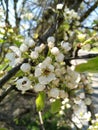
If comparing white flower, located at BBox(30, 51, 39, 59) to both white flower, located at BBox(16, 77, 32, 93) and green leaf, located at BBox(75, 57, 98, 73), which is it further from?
green leaf, located at BBox(75, 57, 98, 73)

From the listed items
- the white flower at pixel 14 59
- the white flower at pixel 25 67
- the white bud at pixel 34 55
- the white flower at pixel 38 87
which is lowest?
the white flower at pixel 38 87

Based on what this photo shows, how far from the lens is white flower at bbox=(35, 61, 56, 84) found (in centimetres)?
94

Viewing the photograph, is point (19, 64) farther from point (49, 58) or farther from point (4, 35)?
point (4, 35)

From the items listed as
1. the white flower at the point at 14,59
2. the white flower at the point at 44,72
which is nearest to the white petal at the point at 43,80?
the white flower at the point at 44,72

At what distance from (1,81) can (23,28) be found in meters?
2.57

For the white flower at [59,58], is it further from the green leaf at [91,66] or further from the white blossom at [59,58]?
the green leaf at [91,66]

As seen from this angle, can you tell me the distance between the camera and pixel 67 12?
2131 mm

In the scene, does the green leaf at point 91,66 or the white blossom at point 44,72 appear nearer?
the green leaf at point 91,66

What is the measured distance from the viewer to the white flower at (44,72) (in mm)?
938

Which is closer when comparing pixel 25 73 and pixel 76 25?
pixel 25 73

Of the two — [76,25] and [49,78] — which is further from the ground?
[76,25]

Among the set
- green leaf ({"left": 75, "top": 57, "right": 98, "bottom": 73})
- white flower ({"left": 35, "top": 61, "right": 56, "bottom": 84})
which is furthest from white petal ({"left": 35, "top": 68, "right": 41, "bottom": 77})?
green leaf ({"left": 75, "top": 57, "right": 98, "bottom": 73})

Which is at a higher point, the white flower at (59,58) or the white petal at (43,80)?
the white flower at (59,58)

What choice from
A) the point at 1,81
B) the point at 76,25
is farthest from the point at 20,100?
the point at 1,81
